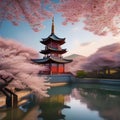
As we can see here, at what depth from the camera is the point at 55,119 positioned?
6234 millimetres

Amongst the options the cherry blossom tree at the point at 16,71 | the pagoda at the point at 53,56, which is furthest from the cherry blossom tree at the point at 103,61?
the cherry blossom tree at the point at 16,71

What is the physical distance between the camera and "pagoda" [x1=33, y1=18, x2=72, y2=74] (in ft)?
83.5

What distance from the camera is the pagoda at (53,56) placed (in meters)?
25.5

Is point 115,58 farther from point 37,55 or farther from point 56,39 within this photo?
point 37,55

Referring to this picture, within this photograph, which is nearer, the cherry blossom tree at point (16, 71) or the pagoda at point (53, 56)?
the cherry blossom tree at point (16, 71)

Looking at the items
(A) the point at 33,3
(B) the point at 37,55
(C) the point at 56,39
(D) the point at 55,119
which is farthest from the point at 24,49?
(A) the point at 33,3

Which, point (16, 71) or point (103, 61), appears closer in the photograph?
point (16, 71)

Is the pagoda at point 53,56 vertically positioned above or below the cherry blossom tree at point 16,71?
above

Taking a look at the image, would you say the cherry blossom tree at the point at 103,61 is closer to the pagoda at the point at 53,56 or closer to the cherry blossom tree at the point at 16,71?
the pagoda at the point at 53,56

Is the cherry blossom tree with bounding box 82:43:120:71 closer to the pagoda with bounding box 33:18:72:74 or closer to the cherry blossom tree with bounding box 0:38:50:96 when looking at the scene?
the pagoda with bounding box 33:18:72:74

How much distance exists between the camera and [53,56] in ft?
90.8

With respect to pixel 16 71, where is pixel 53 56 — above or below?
above

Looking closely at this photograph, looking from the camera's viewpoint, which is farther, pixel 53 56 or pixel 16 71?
pixel 53 56

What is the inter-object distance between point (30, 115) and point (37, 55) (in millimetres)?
22841
